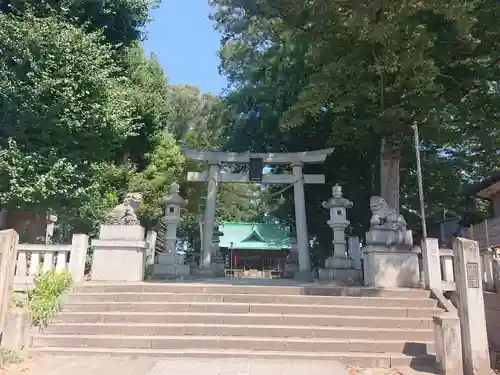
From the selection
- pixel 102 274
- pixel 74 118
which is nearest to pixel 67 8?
pixel 74 118

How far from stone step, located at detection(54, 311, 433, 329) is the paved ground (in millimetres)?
946

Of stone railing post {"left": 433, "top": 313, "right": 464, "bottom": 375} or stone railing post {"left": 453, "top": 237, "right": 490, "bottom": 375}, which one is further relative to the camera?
stone railing post {"left": 453, "top": 237, "right": 490, "bottom": 375}

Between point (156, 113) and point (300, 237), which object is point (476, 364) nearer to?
point (300, 237)

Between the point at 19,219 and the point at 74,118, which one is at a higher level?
the point at 74,118

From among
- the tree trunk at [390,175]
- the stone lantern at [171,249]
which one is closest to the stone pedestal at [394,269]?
the tree trunk at [390,175]

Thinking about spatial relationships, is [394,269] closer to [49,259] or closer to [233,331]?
[233,331]

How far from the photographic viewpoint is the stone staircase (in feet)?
20.1

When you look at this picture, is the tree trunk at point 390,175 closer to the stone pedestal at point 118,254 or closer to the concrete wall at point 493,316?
the concrete wall at point 493,316

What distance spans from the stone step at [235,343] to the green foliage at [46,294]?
0.39m

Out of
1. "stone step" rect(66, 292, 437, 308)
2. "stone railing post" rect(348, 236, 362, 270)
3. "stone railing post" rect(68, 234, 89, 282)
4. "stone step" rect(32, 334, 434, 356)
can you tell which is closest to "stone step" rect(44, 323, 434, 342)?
"stone step" rect(32, 334, 434, 356)

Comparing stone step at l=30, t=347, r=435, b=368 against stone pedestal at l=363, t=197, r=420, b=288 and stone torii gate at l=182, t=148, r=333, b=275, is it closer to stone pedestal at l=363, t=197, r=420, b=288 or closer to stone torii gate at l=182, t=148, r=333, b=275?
stone pedestal at l=363, t=197, r=420, b=288

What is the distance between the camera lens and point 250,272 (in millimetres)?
24562

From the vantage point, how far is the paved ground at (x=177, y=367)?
5270 millimetres

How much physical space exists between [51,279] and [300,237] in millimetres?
8560
